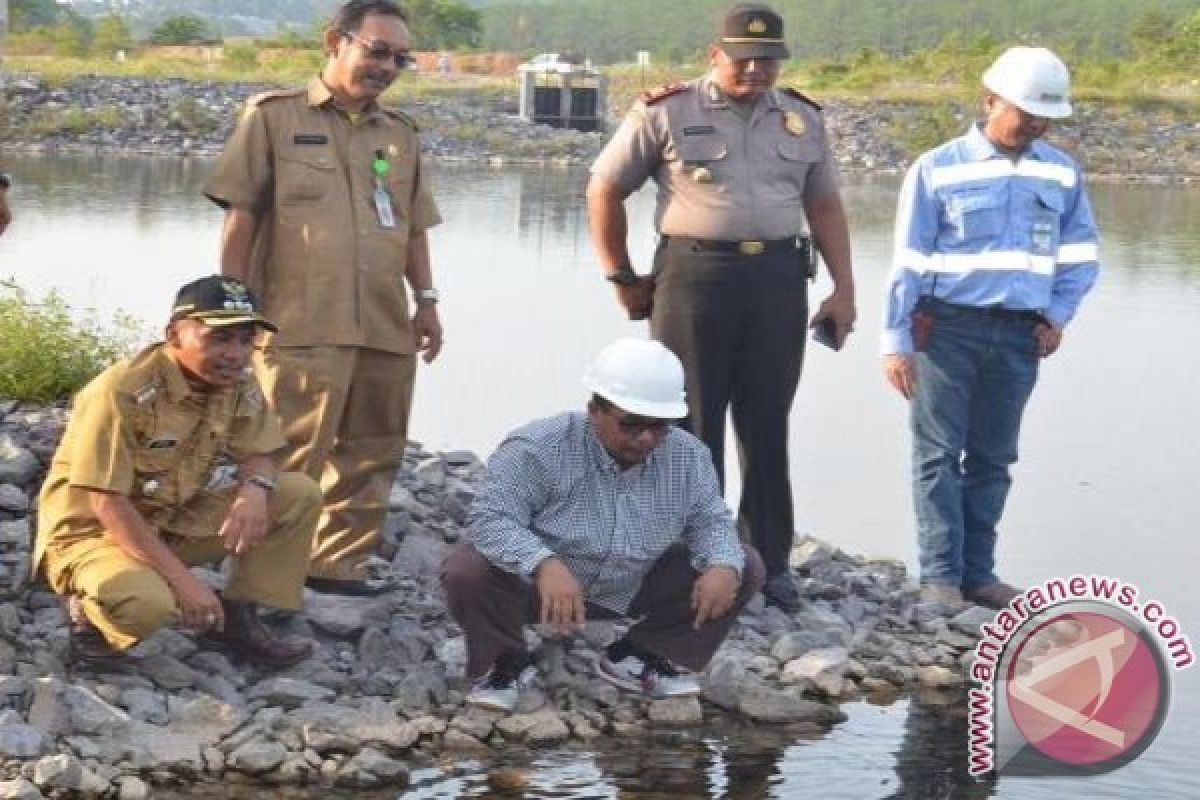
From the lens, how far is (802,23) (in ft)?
368

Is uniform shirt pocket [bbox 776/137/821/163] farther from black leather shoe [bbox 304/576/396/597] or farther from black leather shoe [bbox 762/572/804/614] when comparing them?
black leather shoe [bbox 304/576/396/597]

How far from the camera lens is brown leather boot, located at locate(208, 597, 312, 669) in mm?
5207

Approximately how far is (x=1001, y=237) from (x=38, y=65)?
1681 inches

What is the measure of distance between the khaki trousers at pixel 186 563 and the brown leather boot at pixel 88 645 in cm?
5

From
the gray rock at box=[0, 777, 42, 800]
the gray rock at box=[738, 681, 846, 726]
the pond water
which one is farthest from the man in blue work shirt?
the gray rock at box=[0, 777, 42, 800]

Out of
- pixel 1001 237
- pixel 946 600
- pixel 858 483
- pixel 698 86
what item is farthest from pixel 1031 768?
pixel 858 483

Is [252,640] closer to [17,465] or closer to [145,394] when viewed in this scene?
[145,394]

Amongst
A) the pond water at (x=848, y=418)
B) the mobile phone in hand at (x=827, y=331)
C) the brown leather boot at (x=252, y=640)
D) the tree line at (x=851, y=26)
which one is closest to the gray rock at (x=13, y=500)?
the brown leather boot at (x=252, y=640)

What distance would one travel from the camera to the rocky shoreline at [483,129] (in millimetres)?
34844

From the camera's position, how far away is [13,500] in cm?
582

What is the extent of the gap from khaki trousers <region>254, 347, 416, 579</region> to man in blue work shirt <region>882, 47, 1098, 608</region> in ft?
4.98

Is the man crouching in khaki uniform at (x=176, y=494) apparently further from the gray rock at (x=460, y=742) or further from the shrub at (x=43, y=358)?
the shrub at (x=43, y=358)

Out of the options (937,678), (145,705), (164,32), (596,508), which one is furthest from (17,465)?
(164,32)

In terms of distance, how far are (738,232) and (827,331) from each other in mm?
454
